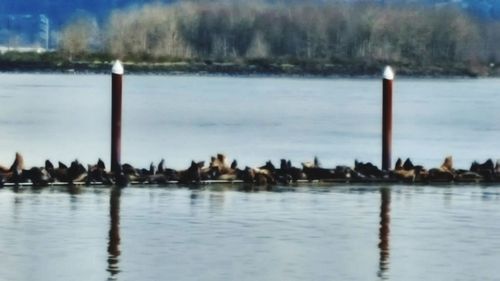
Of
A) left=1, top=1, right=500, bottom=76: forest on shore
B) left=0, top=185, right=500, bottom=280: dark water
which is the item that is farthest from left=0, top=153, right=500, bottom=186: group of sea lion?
left=1, top=1, right=500, bottom=76: forest on shore

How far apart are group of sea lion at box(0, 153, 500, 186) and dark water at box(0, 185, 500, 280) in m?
0.74

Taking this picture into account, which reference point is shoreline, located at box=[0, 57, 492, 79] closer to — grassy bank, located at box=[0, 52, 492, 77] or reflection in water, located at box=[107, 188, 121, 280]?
grassy bank, located at box=[0, 52, 492, 77]

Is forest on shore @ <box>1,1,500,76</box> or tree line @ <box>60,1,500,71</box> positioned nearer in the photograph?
forest on shore @ <box>1,1,500,76</box>

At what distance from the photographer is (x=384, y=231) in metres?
21.0

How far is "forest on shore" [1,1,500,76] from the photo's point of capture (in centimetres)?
16938

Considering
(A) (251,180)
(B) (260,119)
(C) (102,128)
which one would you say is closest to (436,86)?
(B) (260,119)

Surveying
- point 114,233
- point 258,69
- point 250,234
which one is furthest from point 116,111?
point 258,69

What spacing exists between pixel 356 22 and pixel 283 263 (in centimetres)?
16423

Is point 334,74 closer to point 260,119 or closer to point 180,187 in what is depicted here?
point 260,119

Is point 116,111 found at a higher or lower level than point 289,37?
lower

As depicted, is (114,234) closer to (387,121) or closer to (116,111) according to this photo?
(116,111)

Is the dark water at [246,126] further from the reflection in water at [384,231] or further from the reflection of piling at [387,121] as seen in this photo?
the reflection in water at [384,231]

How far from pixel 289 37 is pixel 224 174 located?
15262cm

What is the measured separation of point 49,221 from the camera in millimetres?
21438
